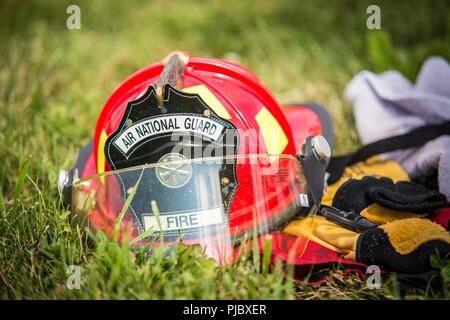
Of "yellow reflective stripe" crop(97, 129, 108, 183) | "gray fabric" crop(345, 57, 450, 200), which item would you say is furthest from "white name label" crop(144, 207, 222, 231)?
"gray fabric" crop(345, 57, 450, 200)

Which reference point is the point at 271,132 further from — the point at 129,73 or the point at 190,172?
the point at 129,73

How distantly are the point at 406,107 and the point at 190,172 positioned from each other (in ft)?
4.41

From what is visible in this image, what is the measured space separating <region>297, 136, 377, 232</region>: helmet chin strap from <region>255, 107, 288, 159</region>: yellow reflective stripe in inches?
3.0

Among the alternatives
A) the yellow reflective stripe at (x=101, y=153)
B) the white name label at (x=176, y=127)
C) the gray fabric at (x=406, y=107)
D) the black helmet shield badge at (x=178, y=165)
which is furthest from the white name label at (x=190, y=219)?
the gray fabric at (x=406, y=107)

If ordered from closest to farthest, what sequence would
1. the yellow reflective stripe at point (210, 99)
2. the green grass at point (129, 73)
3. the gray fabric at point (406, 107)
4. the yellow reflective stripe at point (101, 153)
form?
Result: the green grass at point (129, 73), the yellow reflective stripe at point (210, 99), the yellow reflective stripe at point (101, 153), the gray fabric at point (406, 107)

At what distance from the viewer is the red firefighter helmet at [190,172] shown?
1.67 meters

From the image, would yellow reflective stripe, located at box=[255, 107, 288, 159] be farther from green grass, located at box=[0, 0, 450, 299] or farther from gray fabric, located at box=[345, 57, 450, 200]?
gray fabric, located at box=[345, 57, 450, 200]

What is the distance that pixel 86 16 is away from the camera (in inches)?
181

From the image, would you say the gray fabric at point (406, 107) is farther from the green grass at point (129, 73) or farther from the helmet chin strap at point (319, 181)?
the helmet chin strap at point (319, 181)

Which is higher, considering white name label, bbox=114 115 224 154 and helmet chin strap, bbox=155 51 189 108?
helmet chin strap, bbox=155 51 189 108

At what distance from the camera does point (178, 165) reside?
5.45 feet

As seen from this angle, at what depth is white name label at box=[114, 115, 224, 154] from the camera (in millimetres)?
1683

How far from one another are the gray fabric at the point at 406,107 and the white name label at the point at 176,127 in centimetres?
101
